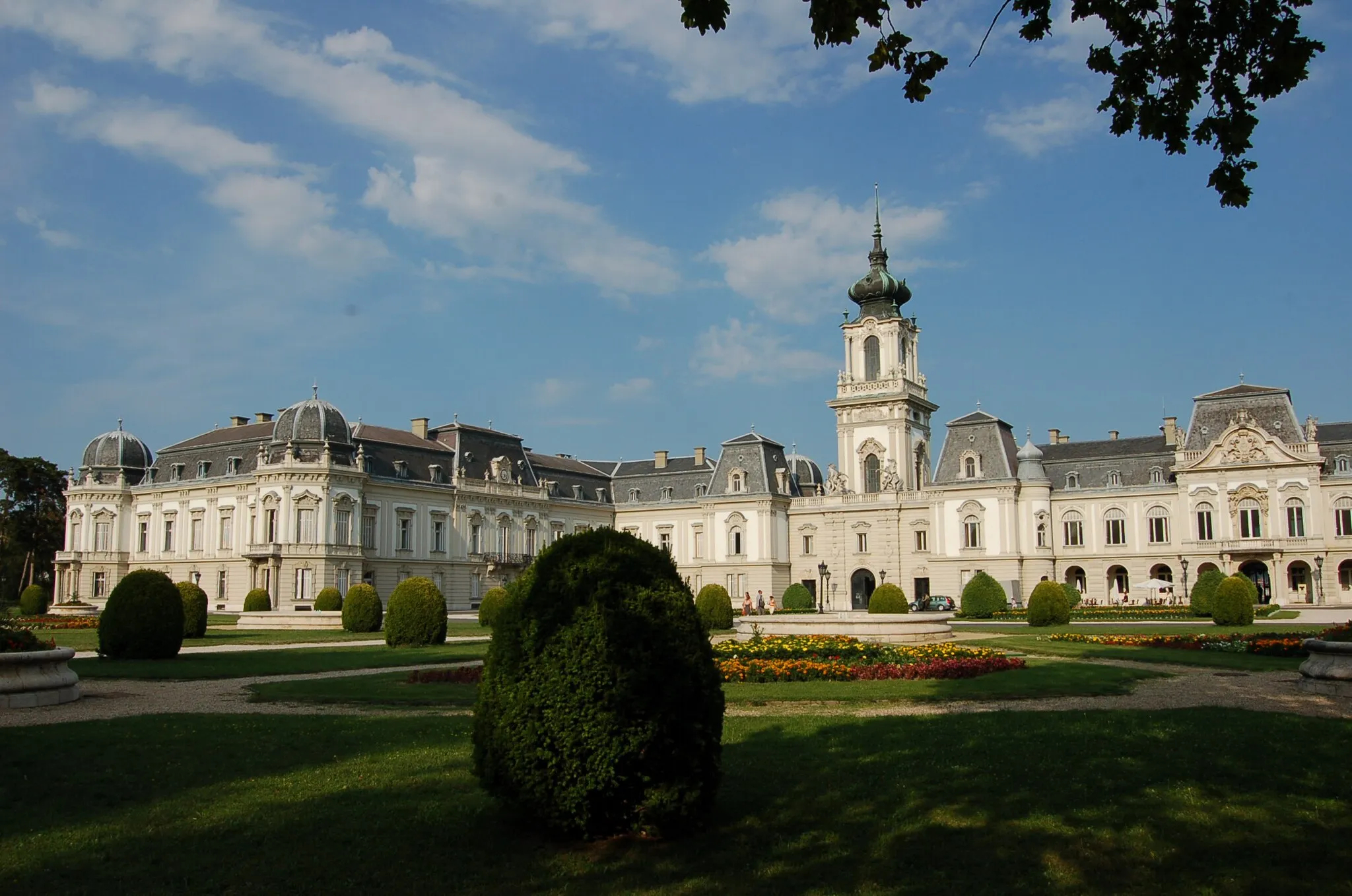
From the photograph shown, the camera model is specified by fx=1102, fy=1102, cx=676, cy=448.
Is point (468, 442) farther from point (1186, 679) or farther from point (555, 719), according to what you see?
point (555, 719)

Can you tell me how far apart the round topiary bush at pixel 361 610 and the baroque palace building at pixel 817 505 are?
2299 centimetres

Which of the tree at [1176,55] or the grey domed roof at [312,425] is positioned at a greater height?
the grey domed roof at [312,425]

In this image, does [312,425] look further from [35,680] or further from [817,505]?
[35,680]

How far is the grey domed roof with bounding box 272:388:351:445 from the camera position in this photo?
60.5 m

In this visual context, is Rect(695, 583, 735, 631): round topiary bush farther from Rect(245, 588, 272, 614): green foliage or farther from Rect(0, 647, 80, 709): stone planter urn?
Rect(0, 647, 80, 709): stone planter urn

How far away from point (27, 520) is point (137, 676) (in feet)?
216

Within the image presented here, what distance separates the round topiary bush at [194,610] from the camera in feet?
105

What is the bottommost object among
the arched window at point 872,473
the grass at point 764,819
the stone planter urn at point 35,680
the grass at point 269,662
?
the grass at point 764,819

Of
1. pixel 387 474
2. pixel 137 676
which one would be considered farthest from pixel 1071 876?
pixel 387 474

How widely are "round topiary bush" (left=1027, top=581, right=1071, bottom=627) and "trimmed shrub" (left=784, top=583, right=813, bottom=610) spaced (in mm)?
15695

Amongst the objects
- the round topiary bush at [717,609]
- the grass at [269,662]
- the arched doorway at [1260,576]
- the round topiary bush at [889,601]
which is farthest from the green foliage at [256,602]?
the arched doorway at [1260,576]

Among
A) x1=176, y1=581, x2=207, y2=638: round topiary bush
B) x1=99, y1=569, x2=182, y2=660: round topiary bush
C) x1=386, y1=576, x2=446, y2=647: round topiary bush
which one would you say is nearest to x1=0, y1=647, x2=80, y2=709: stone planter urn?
x1=99, y1=569, x2=182, y2=660: round topiary bush

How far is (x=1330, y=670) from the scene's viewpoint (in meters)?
15.6

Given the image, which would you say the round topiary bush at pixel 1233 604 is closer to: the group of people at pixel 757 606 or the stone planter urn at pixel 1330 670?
the stone planter urn at pixel 1330 670
